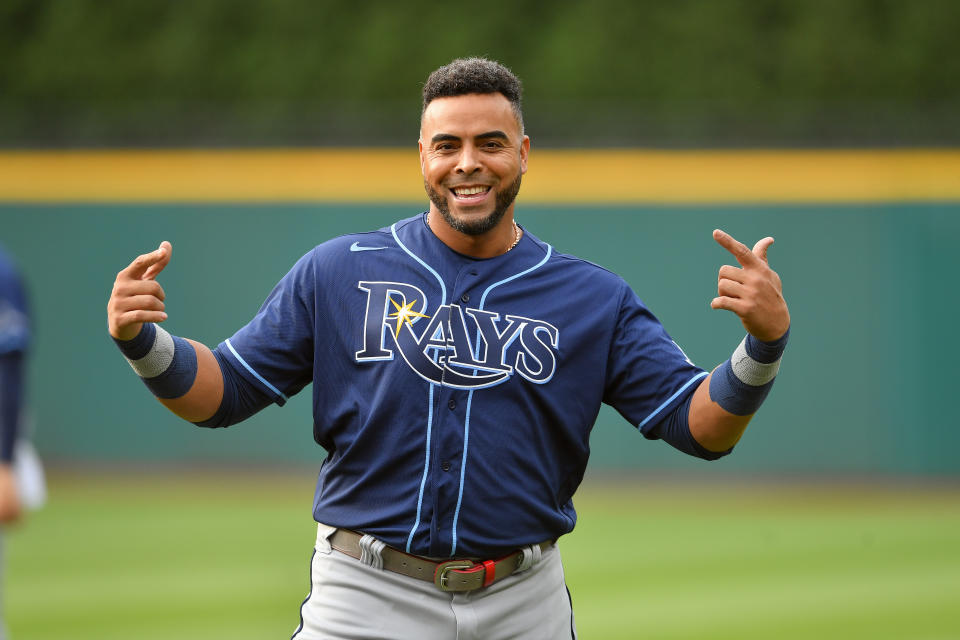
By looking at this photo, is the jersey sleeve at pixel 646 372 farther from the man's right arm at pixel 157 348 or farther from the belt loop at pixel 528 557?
the man's right arm at pixel 157 348

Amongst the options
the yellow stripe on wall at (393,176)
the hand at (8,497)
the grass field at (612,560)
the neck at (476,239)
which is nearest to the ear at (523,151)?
the neck at (476,239)

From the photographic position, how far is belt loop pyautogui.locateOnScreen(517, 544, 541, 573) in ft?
10.5

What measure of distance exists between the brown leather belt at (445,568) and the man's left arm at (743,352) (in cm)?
60

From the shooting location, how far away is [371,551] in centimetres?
312

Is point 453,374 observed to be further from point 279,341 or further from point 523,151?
point 523,151

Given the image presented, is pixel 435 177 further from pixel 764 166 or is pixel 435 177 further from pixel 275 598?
pixel 764 166

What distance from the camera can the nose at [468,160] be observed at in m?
3.28

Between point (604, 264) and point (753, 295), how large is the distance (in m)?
9.64

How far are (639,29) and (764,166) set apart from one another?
4.34 m

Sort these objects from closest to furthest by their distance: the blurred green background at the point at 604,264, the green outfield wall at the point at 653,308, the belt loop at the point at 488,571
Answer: the belt loop at the point at 488,571 < the blurred green background at the point at 604,264 < the green outfield wall at the point at 653,308

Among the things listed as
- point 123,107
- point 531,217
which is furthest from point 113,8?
point 531,217

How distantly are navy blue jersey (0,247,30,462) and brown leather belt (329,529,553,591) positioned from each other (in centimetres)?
151

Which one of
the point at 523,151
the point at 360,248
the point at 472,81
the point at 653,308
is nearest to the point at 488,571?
the point at 360,248

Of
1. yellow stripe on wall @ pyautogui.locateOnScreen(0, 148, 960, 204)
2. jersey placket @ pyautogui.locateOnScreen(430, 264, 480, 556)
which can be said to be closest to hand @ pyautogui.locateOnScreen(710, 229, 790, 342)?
jersey placket @ pyautogui.locateOnScreen(430, 264, 480, 556)
